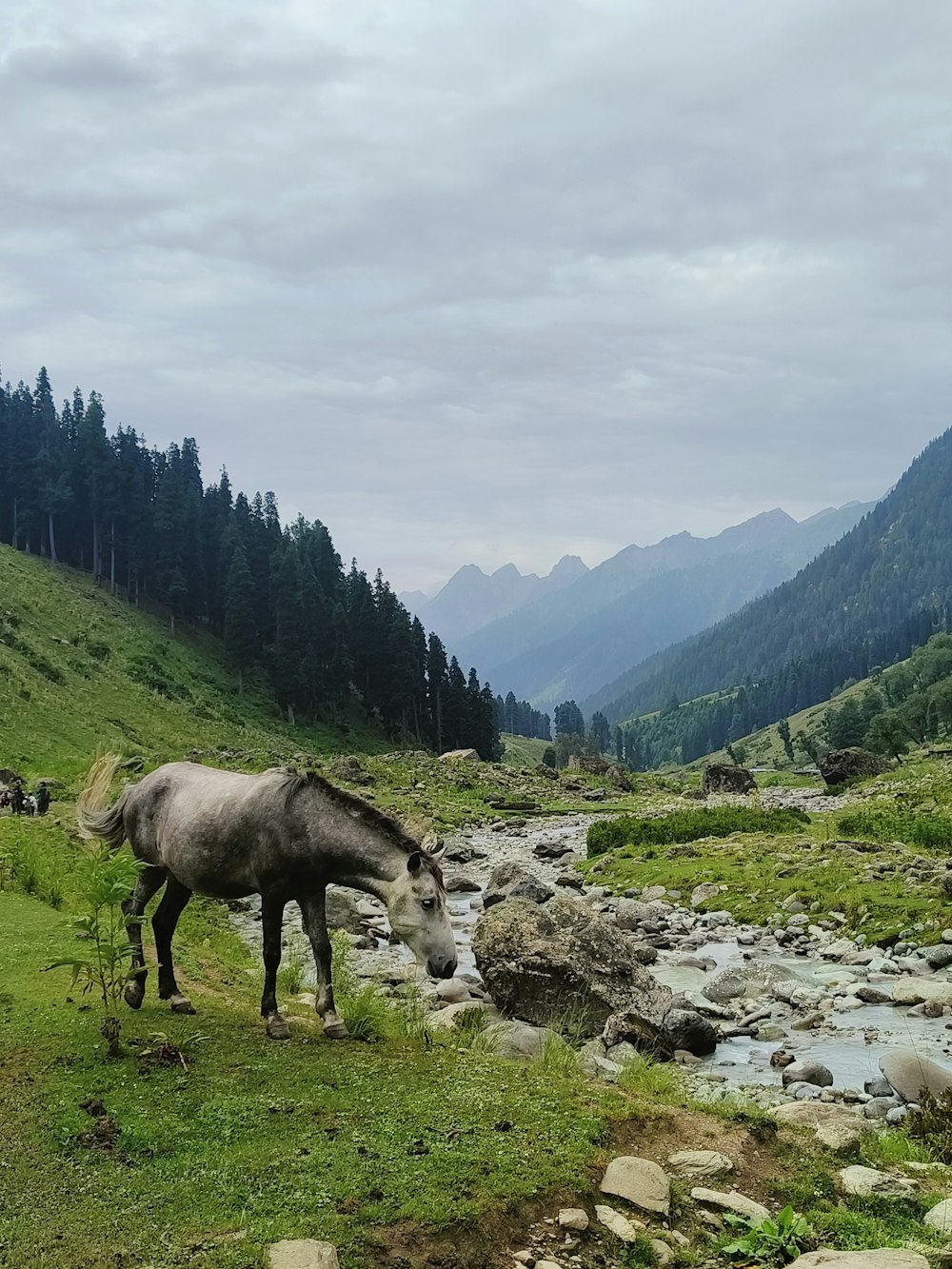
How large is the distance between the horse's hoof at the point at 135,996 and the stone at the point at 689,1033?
24.6 ft

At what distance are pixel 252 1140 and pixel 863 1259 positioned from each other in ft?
15.5

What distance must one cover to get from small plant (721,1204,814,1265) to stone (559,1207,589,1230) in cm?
102

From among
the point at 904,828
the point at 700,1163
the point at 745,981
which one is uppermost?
the point at 700,1163

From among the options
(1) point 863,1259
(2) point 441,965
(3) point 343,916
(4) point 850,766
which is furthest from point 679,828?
(4) point 850,766

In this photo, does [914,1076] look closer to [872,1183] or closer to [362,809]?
[872,1183]

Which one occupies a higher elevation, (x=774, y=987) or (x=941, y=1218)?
(x=941, y=1218)

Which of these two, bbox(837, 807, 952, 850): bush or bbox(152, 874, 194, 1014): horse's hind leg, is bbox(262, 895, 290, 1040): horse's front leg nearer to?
bbox(152, 874, 194, 1014): horse's hind leg

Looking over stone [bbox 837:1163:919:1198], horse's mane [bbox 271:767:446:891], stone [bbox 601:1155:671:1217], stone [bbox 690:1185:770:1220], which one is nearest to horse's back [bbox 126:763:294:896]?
horse's mane [bbox 271:767:446:891]

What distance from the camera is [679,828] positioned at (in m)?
38.8

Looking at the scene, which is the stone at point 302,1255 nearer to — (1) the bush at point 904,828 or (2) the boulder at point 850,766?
(1) the bush at point 904,828

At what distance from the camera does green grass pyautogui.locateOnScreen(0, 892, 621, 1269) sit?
6.24 meters

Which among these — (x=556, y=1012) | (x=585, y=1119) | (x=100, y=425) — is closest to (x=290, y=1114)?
(x=585, y=1119)

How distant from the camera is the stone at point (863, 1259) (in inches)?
235

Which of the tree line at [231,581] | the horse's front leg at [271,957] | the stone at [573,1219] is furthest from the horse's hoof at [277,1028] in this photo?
the tree line at [231,581]
